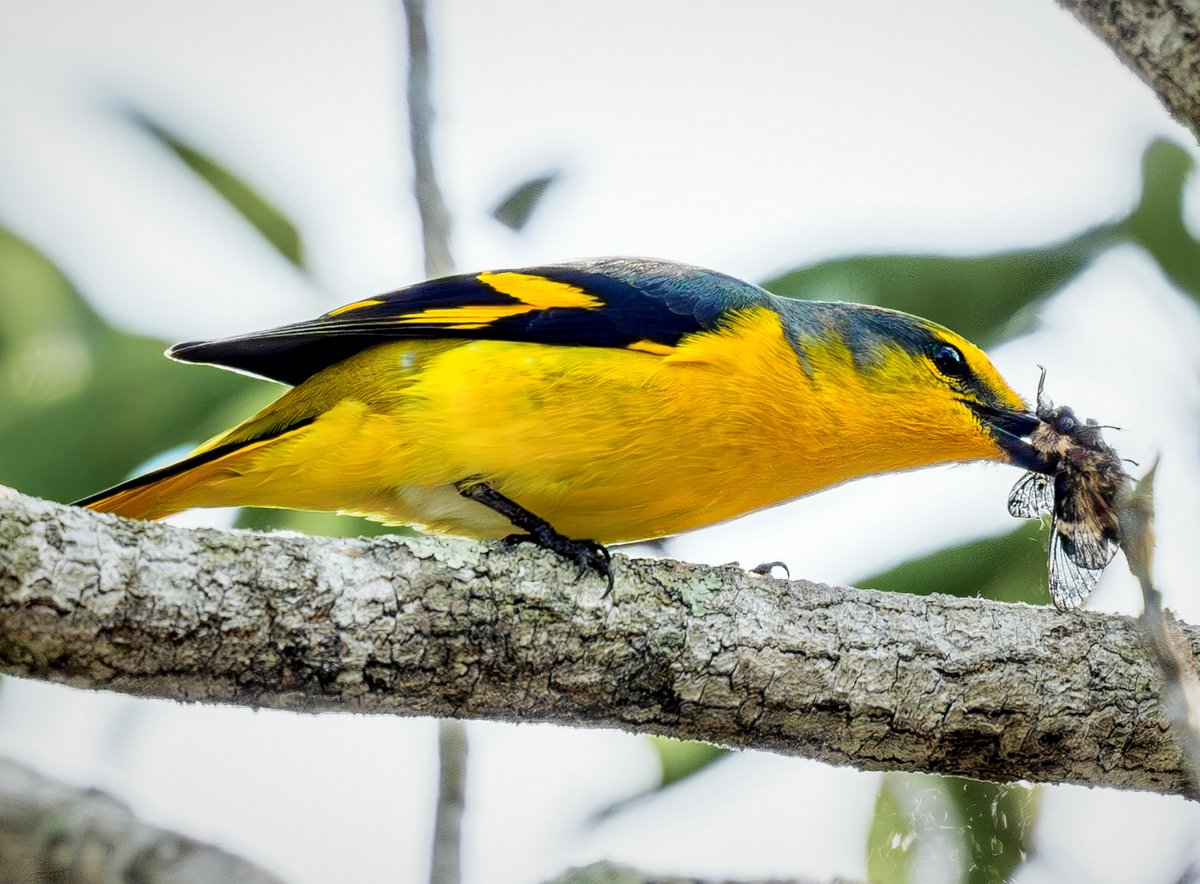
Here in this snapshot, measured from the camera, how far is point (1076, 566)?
3709mm

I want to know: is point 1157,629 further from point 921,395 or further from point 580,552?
point 921,395

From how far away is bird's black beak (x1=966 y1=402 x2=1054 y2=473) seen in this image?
408cm

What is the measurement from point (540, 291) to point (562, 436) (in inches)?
25.8

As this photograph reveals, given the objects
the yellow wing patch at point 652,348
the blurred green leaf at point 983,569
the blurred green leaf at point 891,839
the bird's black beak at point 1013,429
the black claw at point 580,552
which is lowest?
the blurred green leaf at point 891,839

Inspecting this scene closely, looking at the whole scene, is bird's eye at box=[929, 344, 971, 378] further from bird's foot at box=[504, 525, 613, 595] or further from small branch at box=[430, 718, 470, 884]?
small branch at box=[430, 718, 470, 884]

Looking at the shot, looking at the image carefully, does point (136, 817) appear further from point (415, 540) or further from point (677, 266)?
point (677, 266)

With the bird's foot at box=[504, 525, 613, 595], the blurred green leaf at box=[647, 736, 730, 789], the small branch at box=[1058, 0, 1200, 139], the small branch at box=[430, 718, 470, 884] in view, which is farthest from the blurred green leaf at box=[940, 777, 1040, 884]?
the small branch at box=[1058, 0, 1200, 139]

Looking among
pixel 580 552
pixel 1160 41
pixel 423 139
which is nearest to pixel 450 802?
pixel 580 552

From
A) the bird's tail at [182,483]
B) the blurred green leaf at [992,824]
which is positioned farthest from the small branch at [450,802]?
the blurred green leaf at [992,824]

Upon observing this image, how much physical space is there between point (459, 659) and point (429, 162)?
4.92 feet

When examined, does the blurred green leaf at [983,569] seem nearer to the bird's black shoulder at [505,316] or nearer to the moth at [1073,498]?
the moth at [1073,498]

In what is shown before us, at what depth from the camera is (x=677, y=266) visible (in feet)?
14.6

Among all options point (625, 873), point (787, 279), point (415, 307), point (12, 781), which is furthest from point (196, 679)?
point (787, 279)

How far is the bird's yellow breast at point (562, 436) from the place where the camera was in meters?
3.71
